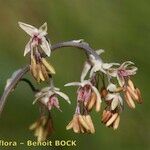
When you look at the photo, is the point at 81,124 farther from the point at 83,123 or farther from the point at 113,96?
the point at 113,96

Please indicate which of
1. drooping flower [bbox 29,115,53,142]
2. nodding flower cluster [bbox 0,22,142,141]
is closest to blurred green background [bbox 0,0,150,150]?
drooping flower [bbox 29,115,53,142]

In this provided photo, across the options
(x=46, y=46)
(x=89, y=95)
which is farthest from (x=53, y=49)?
(x=89, y=95)

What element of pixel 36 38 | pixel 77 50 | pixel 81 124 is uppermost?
pixel 77 50

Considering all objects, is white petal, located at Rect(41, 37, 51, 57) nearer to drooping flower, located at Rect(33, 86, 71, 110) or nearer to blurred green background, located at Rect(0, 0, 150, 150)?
drooping flower, located at Rect(33, 86, 71, 110)

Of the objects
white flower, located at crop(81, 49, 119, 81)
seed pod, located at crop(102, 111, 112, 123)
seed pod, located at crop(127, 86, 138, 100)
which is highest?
white flower, located at crop(81, 49, 119, 81)

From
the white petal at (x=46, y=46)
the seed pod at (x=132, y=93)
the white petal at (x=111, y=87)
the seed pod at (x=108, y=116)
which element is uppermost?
the white petal at (x=46, y=46)

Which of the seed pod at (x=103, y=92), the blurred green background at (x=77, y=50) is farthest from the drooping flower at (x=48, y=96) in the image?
the blurred green background at (x=77, y=50)

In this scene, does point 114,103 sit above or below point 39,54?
below

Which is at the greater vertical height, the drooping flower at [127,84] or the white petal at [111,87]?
the drooping flower at [127,84]

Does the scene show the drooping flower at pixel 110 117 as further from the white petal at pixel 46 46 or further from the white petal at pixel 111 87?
the white petal at pixel 46 46
